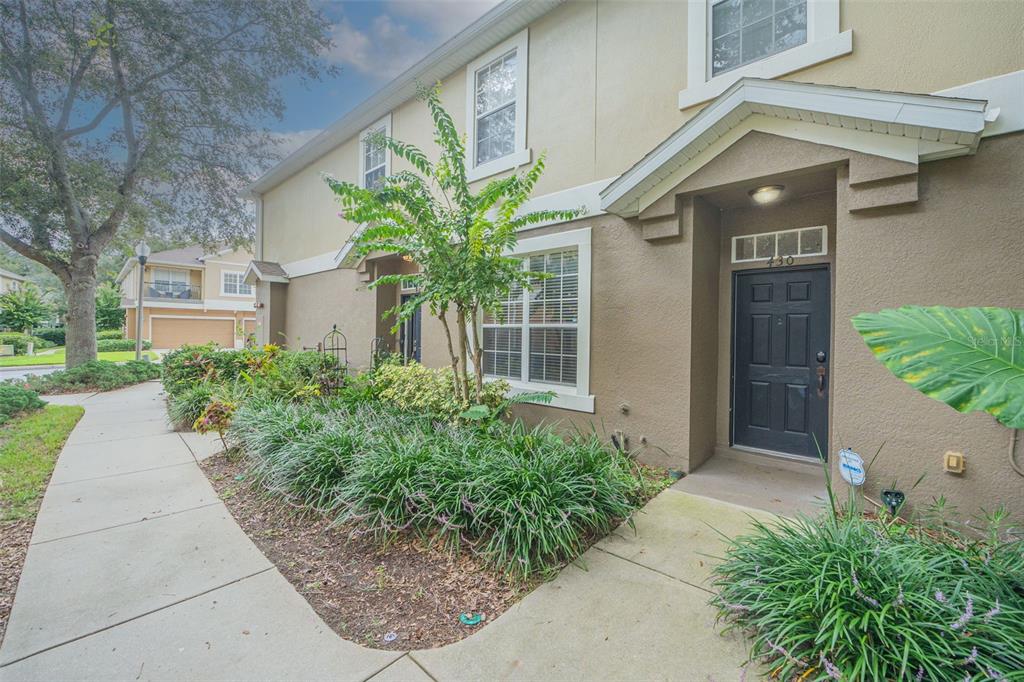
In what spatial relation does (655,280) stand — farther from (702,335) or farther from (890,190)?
(890,190)

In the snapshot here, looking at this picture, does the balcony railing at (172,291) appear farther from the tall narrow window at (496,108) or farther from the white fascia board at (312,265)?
the tall narrow window at (496,108)

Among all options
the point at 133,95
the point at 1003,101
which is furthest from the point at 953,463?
the point at 133,95

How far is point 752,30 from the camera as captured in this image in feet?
14.9

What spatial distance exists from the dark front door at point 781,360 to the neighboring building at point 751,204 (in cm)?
2

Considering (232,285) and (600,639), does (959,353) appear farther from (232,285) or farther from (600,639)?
(232,285)

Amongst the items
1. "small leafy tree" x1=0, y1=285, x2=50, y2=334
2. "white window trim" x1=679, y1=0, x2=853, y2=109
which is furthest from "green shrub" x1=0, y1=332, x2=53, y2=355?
"white window trim" x1=679, y1=0, x2=853, y2=109

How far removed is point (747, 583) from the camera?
2412mm

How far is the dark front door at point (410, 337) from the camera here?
8938mm

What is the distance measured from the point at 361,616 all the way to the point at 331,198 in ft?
32.6

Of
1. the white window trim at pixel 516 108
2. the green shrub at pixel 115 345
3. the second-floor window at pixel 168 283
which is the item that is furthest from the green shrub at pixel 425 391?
the second-floor window at pixel 168 283

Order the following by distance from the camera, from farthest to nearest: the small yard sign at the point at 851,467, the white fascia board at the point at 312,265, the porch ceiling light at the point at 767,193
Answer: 1. the white fascia board at the point at 312,265
2. the porch ceiling light at the point at 767,193
3. the small yard sign at the point at 851,467

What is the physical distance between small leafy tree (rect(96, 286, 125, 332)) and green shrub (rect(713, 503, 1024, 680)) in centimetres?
3516

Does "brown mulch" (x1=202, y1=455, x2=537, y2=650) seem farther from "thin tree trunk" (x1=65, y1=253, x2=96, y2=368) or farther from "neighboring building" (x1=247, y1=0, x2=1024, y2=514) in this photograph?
"thin tree trunk" (x1=65, y1=253, x2=96, y2=368)

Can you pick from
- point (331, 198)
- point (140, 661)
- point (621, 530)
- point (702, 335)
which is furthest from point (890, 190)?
point (331, 198)
